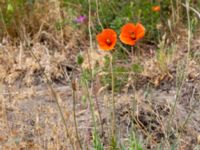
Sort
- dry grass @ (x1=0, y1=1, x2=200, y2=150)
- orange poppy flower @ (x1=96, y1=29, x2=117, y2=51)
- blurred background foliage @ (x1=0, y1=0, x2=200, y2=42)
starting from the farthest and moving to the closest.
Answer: blurred background foliage @ (x1=0, y1=0, x2=200, y2=42), dry grass @ (x1=0, y1=1, x2=200, y2=150), orange poppy flower @ (x1=96, y1=29, x2=117, y2=51)

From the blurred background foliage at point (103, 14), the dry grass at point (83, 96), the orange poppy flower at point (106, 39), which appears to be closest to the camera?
the orange poppy flower at point (106, 39)

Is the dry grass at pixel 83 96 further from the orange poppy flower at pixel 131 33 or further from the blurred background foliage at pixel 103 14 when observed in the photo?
the orange poppy flower at pixel 131 33

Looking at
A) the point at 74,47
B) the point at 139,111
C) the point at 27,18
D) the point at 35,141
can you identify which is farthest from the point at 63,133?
the point at 27,18

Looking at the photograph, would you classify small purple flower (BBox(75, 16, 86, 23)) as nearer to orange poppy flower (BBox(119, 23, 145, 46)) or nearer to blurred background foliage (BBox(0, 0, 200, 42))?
blurred background foliage (BBox(0, 0, 200, 42))

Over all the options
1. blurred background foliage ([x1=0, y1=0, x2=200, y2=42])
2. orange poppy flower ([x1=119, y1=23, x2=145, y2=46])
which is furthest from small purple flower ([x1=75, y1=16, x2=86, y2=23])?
orange poppy flower ([x1=119, y1=23, x2=145, y2=46])

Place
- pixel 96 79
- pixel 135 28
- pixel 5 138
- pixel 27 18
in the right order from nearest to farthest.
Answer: pixel 135 28 < pixel 5 138 < pixel 96 79 < pixel 27 18

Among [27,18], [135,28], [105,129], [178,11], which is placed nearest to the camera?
[135,28]

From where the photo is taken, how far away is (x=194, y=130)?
8.09 ft

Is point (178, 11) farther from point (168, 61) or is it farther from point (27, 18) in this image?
point (27, 18)

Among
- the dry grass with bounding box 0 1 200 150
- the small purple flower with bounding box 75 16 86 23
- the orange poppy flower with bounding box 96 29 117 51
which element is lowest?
the dry grass with bounding box 0 1 200 150

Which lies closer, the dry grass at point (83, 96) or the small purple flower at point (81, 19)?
the dry grass at point (83, 96)

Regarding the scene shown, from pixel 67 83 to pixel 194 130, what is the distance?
875 millimetres

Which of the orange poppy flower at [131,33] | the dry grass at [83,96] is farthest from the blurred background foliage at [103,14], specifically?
the orange poppy flower at [131,33]

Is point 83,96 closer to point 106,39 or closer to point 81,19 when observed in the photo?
point 106,39
